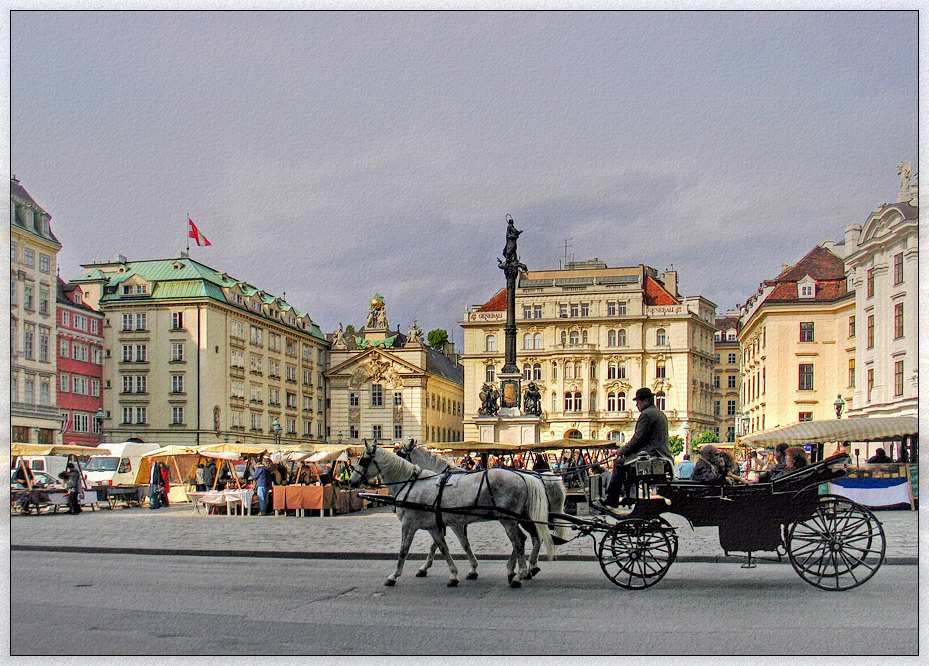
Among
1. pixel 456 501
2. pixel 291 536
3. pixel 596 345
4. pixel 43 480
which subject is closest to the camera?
pixel 456 501

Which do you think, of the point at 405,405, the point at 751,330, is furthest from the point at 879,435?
the point at 405,405

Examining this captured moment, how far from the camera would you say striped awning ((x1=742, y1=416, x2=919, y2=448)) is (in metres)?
25.2

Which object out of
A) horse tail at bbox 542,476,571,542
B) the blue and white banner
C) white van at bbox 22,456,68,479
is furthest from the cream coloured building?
white van at bbox 22,456,68,479

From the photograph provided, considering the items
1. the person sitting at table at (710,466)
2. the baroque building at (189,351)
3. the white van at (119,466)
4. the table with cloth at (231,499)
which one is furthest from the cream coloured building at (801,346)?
the white van at (119,466)

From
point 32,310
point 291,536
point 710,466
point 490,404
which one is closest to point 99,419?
point 291,536

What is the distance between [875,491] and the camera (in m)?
24.5

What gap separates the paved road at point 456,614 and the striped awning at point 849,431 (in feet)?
43.8


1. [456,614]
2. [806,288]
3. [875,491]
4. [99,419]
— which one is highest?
[806,288]

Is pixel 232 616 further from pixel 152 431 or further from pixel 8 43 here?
pixel 152 431

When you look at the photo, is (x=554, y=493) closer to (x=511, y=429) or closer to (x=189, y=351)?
(x=189, y=351)

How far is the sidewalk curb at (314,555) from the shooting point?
544 inches

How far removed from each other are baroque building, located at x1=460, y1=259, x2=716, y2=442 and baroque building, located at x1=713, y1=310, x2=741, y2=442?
7015mm

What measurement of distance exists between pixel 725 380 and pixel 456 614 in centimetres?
9196

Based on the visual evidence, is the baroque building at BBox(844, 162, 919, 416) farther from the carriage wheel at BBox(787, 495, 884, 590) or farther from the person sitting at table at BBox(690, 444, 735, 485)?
the carriage wheel at BBox(787, 495, 884, 590)
